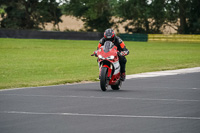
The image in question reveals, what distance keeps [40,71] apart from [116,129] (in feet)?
48.7

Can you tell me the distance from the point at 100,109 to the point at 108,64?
3798mm

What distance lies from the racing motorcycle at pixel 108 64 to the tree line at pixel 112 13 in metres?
61.5

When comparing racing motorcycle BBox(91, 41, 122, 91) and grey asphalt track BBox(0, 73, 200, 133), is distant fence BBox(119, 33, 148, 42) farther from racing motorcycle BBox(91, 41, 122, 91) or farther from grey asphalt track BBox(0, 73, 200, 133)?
racing motorcycle BBox(91, 41, 122, 91)

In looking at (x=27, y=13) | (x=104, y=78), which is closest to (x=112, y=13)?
(x=27, y=13)

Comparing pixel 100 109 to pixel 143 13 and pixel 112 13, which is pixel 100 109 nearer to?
pixel 143 13

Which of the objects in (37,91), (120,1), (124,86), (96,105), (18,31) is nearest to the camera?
(96,105)

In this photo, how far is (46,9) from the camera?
90.9m

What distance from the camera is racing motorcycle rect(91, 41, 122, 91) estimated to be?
1420cm

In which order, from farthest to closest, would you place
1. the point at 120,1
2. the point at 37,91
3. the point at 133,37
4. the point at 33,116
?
the point at 120,1 → the point at 133,37 → the point at 37,91 → the point at 33,116

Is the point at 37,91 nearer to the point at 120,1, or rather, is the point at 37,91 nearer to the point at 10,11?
the point at 120,1

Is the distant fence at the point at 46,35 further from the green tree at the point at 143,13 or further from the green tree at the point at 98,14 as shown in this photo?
the green tree at the point at 98,14

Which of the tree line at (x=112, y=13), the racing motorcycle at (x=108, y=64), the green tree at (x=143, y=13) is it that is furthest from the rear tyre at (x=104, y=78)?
the green tree at (x=143, y=13)

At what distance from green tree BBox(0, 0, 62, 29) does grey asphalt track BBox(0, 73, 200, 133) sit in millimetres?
73368

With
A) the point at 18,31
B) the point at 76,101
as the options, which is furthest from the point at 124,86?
the point at 18,31
